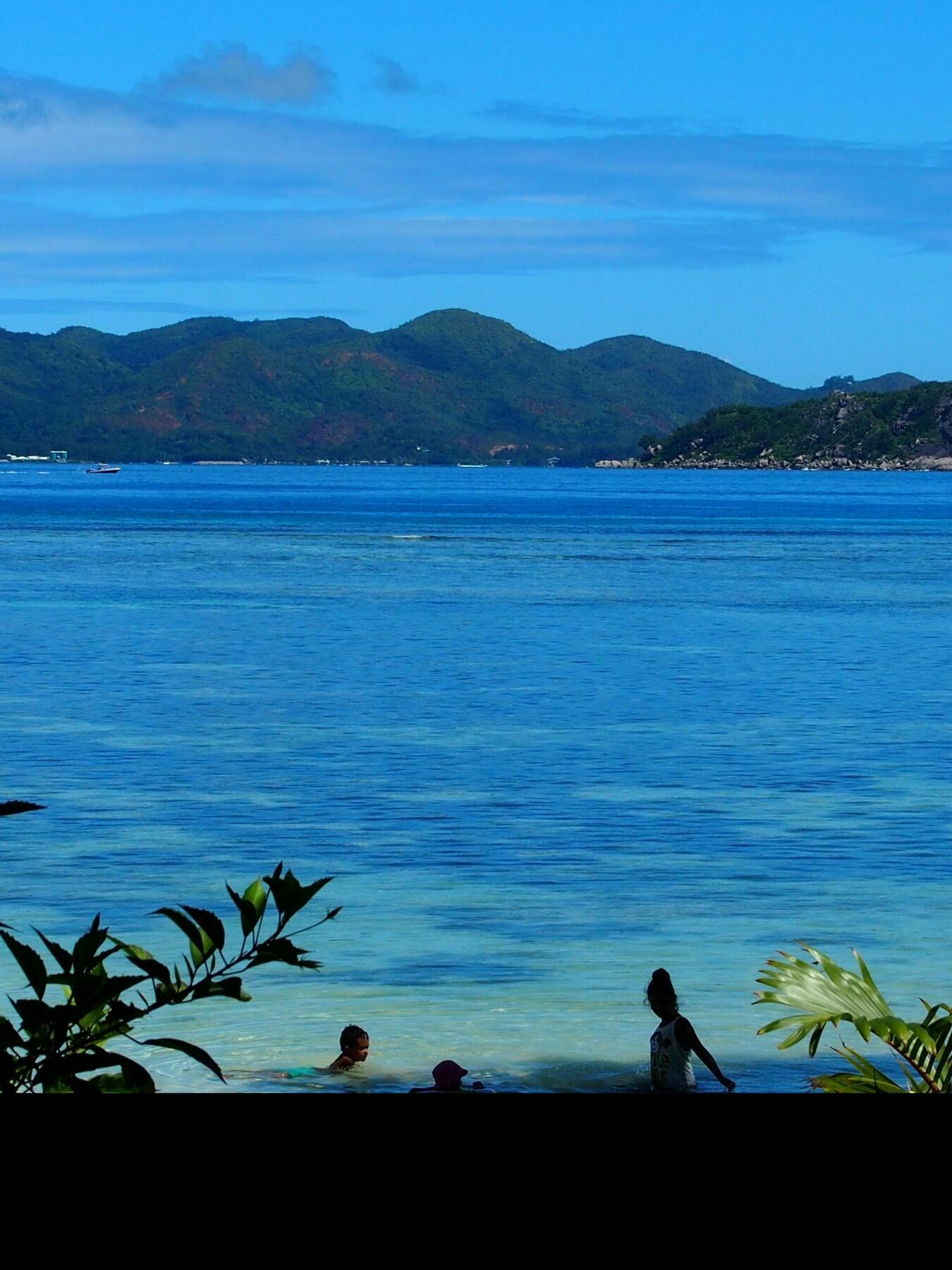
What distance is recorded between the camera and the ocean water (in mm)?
14922

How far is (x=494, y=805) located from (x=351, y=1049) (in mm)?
11935

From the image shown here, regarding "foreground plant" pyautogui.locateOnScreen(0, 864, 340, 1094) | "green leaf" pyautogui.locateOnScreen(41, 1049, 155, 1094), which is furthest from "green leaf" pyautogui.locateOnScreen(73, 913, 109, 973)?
"green leaf" pyautogui.locateOnScreen(41, 1049, 155, 1094)

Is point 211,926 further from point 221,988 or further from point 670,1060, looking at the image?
point 670,1060

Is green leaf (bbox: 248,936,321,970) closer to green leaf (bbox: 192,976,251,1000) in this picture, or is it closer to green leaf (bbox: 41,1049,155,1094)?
green leaf (bbox: 192,976,251,1000)

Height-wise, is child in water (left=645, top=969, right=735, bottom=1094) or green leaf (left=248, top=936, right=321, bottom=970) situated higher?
green leaf (left=248, top=936, right=321, bottom=970)

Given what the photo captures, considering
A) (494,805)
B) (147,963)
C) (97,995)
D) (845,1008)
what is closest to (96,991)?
(97,995)

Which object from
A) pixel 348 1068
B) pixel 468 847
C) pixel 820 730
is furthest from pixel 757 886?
pixel 820 730

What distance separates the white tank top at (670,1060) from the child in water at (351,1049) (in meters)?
2.36

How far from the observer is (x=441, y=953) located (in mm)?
16750

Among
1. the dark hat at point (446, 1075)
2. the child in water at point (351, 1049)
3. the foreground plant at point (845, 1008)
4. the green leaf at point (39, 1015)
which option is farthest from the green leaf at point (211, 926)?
the child in water at point (351, 1049)

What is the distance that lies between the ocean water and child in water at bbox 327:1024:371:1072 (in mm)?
159
